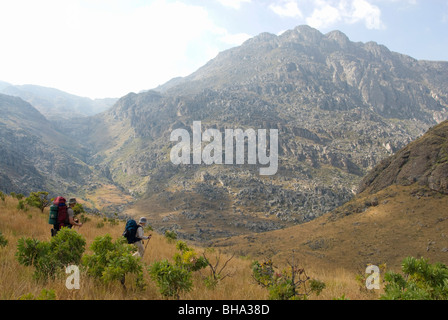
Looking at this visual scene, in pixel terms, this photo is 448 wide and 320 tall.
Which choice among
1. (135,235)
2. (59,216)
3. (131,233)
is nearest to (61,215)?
(59,216)

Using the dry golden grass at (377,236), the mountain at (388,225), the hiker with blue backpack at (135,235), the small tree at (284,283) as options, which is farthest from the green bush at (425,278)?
the mountain at (388,225)

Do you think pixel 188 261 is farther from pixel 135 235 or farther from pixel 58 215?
pixel 58 215

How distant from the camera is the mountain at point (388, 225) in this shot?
110ft

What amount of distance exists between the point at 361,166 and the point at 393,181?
118918mm

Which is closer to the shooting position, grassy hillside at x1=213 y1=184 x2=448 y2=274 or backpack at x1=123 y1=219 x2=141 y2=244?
backpack at x1=123 y1=219 x2=141 y2=244

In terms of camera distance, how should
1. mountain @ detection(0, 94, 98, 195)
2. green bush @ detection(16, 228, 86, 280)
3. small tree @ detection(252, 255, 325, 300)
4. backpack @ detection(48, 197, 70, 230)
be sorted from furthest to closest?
mountain @ detection(0, 94, 98, 195)
backpack @ detection(48, 197, 70, 230)
green bush @ detection(16, 228, 86, 280)
small tree @ detection(252, 255, 325, 300)

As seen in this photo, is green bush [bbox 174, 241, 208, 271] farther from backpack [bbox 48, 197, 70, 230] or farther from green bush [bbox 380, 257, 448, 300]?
backpack [bbox 48, 197, 70, 230]

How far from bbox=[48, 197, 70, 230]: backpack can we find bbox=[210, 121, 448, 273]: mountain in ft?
101

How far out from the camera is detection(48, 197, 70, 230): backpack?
802 centimetres

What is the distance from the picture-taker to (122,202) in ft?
397

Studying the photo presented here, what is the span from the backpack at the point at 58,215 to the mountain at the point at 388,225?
101ft

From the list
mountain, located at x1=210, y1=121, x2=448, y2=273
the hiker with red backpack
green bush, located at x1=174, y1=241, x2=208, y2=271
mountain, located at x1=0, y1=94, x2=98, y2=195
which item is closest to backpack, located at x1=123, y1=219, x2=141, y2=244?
the hiker with red backpack

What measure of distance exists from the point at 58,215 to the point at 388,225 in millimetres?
45364

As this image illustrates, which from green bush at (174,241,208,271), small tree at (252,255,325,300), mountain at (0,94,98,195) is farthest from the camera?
mountain at (0,94,98,195)
